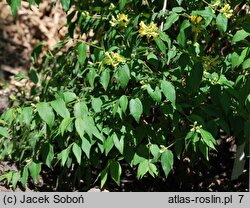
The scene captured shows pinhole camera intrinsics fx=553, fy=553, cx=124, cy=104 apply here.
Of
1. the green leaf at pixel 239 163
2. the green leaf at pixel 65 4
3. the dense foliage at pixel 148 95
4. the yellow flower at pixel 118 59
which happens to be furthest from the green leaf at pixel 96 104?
the green leaf at pixel 239 163

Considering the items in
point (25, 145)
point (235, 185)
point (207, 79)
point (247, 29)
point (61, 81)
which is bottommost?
point (235, 185)

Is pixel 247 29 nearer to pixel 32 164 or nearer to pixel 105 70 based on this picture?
pixel 105 70

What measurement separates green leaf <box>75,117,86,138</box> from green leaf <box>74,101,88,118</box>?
0.12 ft

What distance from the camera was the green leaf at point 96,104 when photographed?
2.82m

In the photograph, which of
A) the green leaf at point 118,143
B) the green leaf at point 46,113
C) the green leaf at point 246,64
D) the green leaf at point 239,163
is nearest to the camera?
the green leaf at point 246,64

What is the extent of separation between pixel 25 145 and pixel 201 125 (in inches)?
49.3

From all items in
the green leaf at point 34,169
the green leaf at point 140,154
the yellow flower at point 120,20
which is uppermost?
the yellow flower at point 120,20

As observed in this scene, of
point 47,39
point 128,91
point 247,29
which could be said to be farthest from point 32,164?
point 47,39

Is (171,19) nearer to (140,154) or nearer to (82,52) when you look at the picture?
(82,52)

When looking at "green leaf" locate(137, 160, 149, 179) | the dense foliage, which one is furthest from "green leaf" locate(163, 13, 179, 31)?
"green leaf" locate(137, 160, 149, 179)

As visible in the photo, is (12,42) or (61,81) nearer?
(61,81)

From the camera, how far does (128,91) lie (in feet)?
10.1

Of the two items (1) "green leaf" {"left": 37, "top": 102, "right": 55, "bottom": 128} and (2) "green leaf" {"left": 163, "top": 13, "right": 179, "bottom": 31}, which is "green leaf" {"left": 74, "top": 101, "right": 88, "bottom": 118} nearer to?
(1) "green leaf" {"left": 37, "top": 102, "right": 55, "bottom": 128}

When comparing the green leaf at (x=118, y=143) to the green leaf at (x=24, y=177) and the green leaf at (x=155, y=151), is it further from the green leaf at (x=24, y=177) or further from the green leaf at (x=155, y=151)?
the green leaf at (x=24, y=177)
